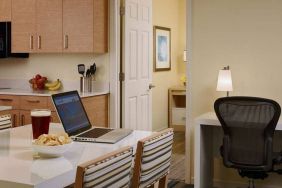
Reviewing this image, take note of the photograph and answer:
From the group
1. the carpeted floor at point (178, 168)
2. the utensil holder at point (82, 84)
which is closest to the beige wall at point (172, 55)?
the carpeted floor at point (178, 168)

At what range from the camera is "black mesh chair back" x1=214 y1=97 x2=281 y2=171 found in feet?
10.6

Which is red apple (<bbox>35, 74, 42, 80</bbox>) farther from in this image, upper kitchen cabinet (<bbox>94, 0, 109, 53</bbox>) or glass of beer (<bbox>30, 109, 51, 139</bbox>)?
glass of beer (<bbox>30, 109, 51, 139</bbox>)

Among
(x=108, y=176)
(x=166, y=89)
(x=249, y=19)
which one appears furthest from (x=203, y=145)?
(x=166, y=89)

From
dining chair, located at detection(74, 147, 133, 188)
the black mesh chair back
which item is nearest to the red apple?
the black mesh chair back

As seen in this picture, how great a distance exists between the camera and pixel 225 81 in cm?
382

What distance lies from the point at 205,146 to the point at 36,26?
2555 mm

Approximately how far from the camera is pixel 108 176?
1535 mm

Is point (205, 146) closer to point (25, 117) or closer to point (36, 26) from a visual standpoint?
point (25, 117)

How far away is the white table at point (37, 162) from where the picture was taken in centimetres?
151

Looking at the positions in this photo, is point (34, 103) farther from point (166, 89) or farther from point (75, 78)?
point (166, 89)

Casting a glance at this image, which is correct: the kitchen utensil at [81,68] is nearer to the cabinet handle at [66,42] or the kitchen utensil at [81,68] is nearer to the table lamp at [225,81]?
the cabinet handle at [66,42]

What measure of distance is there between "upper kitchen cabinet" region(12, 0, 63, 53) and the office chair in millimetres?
2395

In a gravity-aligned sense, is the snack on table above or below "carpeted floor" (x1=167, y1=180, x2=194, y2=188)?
above

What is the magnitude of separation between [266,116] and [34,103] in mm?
2566
